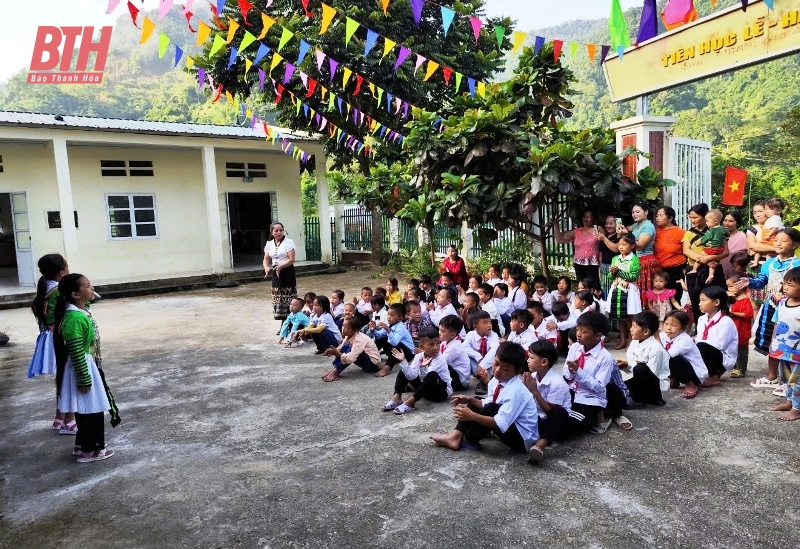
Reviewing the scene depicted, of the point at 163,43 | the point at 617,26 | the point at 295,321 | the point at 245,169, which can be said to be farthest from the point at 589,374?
the point at 245,169

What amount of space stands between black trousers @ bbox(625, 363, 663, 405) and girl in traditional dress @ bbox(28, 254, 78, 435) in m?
4.09

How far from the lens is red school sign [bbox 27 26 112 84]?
126ft

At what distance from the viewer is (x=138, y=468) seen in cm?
363

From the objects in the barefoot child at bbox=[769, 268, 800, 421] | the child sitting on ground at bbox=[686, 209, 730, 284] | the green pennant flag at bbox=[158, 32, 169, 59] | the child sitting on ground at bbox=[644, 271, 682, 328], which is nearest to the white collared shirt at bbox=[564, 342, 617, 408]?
the barefoot child at bbox=[769, 268, 800, 421]

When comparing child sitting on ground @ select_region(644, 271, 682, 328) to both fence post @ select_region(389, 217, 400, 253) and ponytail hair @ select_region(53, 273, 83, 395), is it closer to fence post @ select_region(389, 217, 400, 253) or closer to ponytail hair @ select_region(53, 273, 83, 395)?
ponytail hair @ select_region(53, 273, 83, 395)

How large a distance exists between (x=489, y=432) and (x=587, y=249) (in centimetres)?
377

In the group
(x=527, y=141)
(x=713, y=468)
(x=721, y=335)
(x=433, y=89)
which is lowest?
(x=713, y=468)

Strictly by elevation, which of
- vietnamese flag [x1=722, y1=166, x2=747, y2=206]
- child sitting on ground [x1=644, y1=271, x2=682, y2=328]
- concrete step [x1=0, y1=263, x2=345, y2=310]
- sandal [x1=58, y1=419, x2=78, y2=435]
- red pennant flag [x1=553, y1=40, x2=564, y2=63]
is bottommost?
sandal [x1=58, y1=419, x2=78, y2=435]

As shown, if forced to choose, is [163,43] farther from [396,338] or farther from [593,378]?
[593,378]

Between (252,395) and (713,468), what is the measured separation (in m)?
3.51

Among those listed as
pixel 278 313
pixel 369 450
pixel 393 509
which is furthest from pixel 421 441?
pixel 278 313

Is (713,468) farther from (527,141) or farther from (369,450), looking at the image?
(527,141)

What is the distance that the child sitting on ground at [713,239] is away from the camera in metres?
5.70

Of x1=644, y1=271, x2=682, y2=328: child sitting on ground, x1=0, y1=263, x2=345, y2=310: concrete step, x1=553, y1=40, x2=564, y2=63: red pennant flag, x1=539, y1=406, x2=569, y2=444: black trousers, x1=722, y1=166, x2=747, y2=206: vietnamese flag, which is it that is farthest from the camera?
x1=0, y1=263, x2=345, y2=310: concrete step
